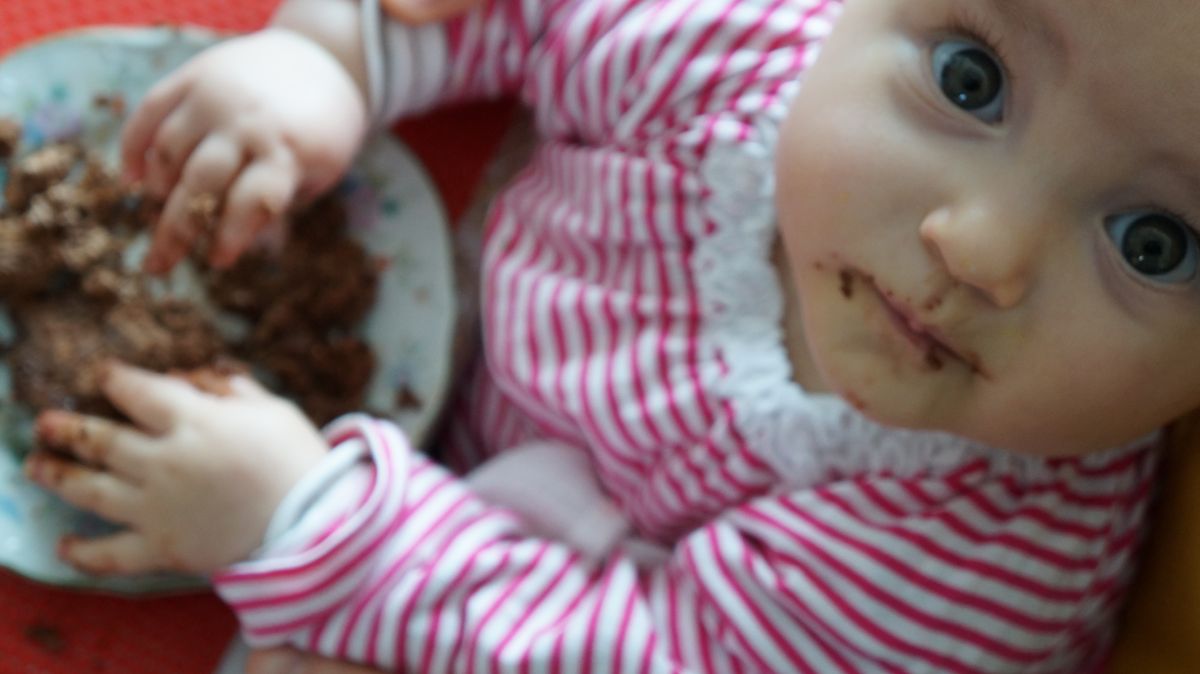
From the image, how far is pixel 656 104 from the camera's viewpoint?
649 millimetres

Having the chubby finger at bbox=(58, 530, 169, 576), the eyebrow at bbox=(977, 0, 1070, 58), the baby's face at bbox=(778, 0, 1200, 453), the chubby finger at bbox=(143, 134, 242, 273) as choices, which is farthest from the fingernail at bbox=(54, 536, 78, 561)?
the eyebrow at bbox=(977, 0, 1070, 58)

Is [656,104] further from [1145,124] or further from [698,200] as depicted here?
[1145,124]

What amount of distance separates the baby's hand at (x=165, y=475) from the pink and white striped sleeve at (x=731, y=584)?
2 cm

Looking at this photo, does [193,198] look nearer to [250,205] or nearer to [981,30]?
[250,205]

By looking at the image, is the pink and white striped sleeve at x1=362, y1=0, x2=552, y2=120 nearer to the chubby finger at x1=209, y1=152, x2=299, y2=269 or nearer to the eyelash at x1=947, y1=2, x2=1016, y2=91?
the chubby finger at x1=209, y1=152, x2=299, y2=269

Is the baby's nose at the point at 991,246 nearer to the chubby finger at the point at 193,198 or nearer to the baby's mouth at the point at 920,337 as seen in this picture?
the baby's mouth at the point at 920,337

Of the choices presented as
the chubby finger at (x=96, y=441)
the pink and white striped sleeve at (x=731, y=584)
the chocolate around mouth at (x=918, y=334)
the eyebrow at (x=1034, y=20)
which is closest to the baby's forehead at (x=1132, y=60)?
the eyebrow at (x=1034, y=20)

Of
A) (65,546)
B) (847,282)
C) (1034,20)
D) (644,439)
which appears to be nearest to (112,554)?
(65,546)

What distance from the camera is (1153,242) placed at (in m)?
0.44

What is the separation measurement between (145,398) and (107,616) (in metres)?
0.12

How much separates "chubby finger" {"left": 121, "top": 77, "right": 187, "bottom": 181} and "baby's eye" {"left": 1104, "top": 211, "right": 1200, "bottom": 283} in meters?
0.47

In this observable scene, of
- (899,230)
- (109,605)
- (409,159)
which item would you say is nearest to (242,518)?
(109,605)

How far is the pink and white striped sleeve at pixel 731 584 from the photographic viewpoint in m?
0.58

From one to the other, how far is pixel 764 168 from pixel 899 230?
15cm
